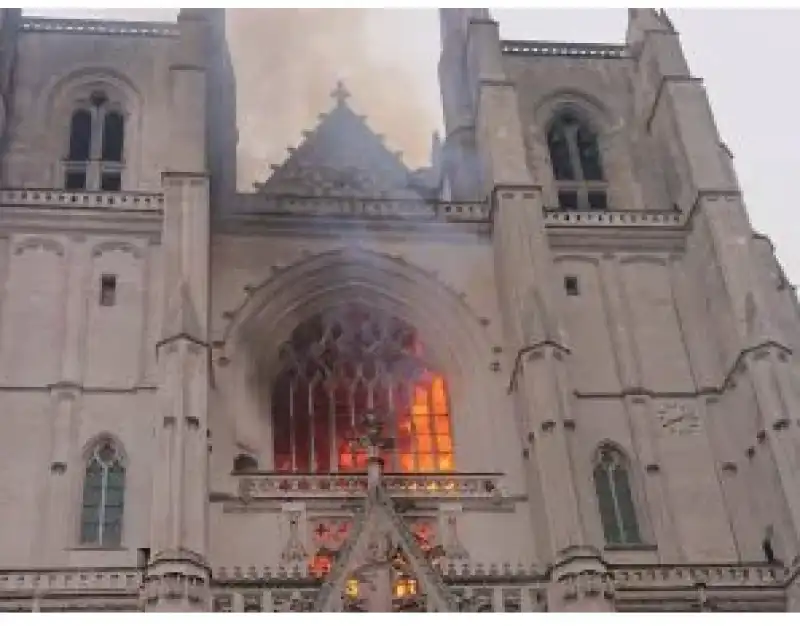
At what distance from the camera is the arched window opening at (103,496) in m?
21.2

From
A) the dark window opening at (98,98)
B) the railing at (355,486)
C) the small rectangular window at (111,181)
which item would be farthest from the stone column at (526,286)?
the dark window opening at (98,98)

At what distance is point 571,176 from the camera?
2938 centimetres

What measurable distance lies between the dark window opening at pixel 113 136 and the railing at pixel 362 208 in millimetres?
3562

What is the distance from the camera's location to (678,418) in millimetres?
23750

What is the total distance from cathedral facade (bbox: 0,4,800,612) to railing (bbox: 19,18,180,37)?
9cm

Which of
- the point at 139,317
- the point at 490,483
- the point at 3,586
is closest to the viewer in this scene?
the point at 3,586

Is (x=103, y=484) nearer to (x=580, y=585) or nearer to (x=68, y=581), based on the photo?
(x=68, y=581)

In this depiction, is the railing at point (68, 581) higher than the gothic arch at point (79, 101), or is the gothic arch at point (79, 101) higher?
the gothic arch at point (79, 101)

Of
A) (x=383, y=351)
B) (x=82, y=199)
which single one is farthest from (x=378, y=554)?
(x=82, y=199)

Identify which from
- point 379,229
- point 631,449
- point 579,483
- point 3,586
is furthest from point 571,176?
point 3,586

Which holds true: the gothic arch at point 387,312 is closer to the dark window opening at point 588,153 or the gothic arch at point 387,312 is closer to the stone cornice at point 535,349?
the stone cornice at point 535,349

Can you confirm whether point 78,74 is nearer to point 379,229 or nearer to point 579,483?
point 379,229

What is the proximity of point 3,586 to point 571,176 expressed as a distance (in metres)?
15.8

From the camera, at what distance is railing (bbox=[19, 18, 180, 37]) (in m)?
30.0
